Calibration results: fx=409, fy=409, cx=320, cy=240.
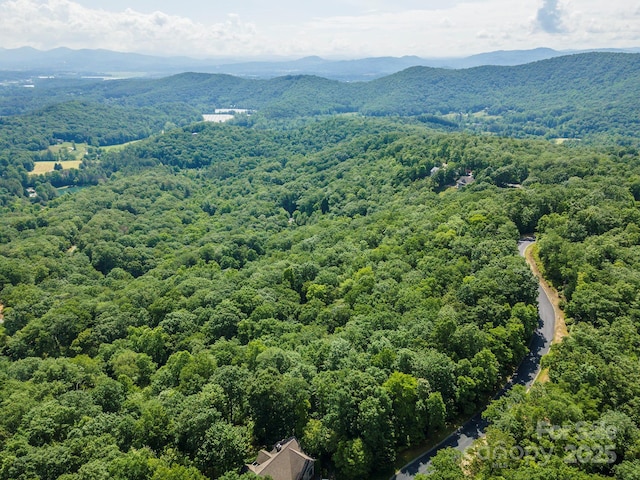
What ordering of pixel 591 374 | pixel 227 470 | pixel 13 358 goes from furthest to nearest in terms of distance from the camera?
1. pixel 13 358
2. pixel 591 374
3. pixel 227 470

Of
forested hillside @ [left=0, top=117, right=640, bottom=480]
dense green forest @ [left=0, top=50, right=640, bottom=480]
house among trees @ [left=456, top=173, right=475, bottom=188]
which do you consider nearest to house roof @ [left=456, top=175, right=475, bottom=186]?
house among trees @ [left=456, top=173, right=475, bottom=188]

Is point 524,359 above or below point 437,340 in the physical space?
below

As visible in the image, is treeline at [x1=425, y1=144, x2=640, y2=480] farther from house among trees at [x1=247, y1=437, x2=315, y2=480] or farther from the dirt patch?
house among trees at [x1=247, y1=437, x2=315, y2=480]

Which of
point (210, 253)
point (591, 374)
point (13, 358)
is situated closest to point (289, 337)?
point (591, 374)

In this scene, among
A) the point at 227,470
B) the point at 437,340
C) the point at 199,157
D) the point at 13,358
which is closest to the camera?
the point at 227,470

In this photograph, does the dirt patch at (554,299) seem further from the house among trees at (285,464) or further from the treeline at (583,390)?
the house among trees at (285,464)

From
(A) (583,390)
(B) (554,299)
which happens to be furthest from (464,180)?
(A) (583,390)

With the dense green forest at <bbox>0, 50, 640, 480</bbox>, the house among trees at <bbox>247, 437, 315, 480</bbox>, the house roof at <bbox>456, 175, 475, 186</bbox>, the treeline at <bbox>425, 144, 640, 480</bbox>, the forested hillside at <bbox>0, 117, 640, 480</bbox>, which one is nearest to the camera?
→ the treeline at <bbox>425, 144, 640, 480</bbox>

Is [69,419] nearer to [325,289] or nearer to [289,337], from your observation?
[289,337]

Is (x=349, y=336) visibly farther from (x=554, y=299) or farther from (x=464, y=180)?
(x=464, y=180)
